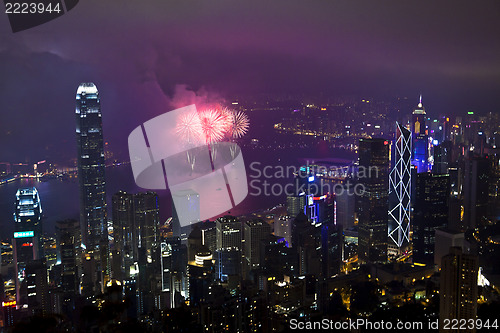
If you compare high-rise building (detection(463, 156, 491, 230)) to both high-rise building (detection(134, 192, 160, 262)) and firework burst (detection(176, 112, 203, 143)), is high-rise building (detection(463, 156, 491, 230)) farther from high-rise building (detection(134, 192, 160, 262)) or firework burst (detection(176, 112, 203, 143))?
high-rise building (detection(134, 192, 160, 262))

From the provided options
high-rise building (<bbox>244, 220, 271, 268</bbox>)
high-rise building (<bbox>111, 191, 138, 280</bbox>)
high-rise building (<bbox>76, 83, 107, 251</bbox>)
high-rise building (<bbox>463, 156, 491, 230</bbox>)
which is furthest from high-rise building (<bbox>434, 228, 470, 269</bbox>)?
high-rise building (<bbox>76, 83, 107, 251</bbox>)

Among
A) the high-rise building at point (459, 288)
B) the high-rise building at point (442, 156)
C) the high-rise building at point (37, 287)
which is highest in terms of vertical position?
the high-rise building at point (442, 156)

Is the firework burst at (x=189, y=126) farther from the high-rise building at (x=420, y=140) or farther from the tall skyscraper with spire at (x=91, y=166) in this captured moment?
the high-rise building at (x=420, y=140)

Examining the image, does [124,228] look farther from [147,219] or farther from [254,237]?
[254,237]

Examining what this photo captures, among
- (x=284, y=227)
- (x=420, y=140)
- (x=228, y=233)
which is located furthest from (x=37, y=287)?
(x=420, y=140)

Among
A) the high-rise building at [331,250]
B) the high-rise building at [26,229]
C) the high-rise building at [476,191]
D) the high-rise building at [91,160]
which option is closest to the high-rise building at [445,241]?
the high-rise building at [476,191]

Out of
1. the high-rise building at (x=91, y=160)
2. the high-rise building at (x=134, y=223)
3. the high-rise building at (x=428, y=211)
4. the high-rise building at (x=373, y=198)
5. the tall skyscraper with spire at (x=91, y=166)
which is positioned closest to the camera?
the high-rise building at (x=134, y=223)
